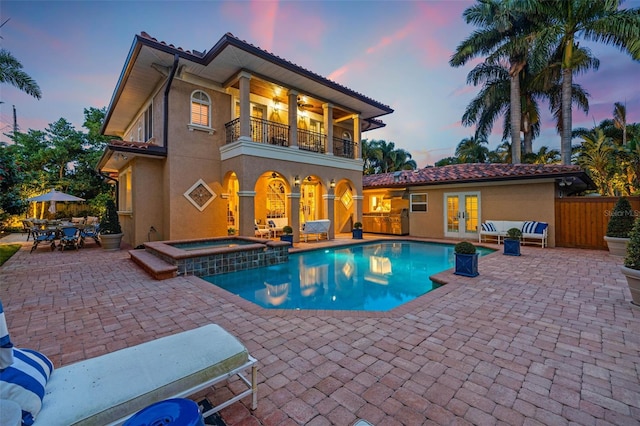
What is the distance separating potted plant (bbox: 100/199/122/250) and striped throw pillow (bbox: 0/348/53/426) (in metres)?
11.3

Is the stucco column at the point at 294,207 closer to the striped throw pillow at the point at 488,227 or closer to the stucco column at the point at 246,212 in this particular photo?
the stucco column at the point at 246,212

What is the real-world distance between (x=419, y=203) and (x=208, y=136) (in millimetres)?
11818

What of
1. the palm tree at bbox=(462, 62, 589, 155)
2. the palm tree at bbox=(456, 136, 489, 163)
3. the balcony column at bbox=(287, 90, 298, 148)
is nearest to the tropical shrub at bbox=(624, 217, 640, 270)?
the balcony column at bbox=(287, 90, 298, 148)

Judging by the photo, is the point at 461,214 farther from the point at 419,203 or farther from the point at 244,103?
the point at 244,103

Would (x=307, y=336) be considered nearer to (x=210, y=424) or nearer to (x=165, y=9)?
(x=210, y=424)

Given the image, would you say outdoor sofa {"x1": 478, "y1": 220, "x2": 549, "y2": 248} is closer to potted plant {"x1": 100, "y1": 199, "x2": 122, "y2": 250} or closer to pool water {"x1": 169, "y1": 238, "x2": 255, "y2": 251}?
pool water {"x1": 169, "y1": 238, "x2": 255, "y2": 251}

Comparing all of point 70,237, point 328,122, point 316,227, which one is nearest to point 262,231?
point 316,227

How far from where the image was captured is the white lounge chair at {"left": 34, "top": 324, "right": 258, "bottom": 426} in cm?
167

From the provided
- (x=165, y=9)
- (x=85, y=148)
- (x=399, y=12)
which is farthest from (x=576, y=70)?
(x=85, y=148)

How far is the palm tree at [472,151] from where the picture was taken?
31.5m

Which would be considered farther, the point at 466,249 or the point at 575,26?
the point at 575,26

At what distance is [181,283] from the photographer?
6297 millimetres

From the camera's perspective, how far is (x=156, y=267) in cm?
681

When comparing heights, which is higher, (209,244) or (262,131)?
(262,131)
